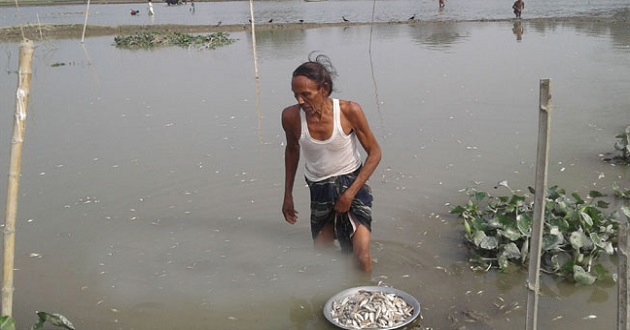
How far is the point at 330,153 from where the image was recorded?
3541 mm

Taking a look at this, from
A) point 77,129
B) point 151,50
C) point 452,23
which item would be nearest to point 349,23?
point 452,23

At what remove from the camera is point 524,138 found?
6.91 metres

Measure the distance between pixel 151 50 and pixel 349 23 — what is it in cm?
949

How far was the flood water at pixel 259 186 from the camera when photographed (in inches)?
152

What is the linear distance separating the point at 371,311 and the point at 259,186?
110 inches

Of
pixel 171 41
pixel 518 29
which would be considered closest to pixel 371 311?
pixel 518 29

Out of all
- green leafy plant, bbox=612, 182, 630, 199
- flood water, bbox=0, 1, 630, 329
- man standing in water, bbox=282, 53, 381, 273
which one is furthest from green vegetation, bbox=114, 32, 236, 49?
man standing in water, bbox=282, 53, 381, 273

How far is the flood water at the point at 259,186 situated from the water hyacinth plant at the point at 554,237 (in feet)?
0.37

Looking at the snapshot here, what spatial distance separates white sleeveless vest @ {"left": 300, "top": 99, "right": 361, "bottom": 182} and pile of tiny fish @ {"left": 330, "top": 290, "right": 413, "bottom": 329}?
0.73 m

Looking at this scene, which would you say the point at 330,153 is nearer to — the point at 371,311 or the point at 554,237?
the point at 371,311

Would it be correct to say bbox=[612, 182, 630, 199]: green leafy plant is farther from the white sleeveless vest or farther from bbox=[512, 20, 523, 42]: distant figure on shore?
bbox=[512, 20, 523, 42]: distant figure on shore

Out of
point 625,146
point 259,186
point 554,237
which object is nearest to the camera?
point 554,237

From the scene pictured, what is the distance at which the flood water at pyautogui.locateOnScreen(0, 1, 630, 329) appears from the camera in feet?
12.7

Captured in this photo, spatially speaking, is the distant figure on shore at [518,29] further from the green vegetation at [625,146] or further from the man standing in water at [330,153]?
the man standing in water at [330,153]
